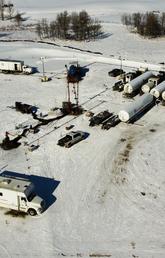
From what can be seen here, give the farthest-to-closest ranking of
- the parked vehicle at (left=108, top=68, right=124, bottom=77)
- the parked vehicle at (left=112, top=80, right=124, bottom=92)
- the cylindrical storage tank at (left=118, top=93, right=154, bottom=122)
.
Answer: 1. the parked vehicle at (left=108, top=68, right=124, bottom=77)
2. the parked vehicle at (left=112, top=80, right=124, bottom=92)
3. the cylindrical storage tank at (left=118, top=93, right=154, bottom=122)

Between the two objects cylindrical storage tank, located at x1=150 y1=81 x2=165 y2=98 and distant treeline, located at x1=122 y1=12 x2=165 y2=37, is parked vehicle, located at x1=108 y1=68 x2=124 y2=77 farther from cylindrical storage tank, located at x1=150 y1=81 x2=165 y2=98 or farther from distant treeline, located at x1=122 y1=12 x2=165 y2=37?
distant treeline, located at x1=122 y1=12 x2=165 y2=37

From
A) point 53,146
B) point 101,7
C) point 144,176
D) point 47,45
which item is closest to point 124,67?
point 47,45

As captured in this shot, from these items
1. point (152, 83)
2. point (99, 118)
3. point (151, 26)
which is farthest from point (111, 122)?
point (151, 26)

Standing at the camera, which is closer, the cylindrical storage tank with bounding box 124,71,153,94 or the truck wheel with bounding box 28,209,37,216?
the truck wheel with bounding box 28,209,37,216

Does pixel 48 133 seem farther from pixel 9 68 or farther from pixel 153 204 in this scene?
pixel 9 68

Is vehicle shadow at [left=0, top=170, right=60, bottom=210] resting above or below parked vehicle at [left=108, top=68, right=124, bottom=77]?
below

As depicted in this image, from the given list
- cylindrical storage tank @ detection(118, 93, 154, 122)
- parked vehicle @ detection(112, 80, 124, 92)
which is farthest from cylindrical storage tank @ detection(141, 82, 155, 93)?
parked vehicle @ detection(112, 80, 124, 92)
